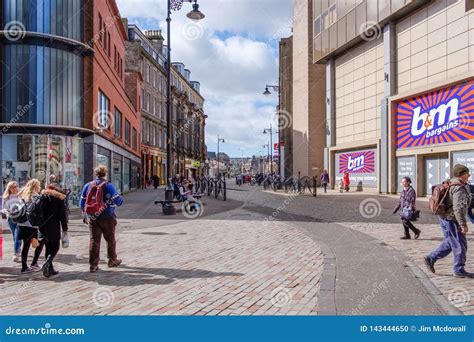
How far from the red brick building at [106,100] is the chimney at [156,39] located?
Result: 23847mm

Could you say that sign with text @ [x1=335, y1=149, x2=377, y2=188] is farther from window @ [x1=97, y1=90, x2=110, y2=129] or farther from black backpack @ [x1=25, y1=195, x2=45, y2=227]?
black backpack @ [x1=25, y1=195, x2=45, y2=227]

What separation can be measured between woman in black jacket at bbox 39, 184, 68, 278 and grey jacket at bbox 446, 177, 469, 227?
5648 millimetres

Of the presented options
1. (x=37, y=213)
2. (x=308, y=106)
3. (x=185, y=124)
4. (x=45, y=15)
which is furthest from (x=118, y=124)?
(x=185, y=124)

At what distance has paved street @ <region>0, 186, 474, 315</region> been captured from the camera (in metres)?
4.82

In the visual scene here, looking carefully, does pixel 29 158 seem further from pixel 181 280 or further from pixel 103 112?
pixel 181 280

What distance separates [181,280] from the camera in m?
6.05

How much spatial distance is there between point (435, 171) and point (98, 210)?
19.0 metres

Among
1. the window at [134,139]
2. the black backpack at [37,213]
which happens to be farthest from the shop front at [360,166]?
the black backpack at [37,213]

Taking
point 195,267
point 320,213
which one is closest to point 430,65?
point 320,213

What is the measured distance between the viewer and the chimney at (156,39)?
56.8 meters

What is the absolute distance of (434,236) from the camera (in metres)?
9.71
